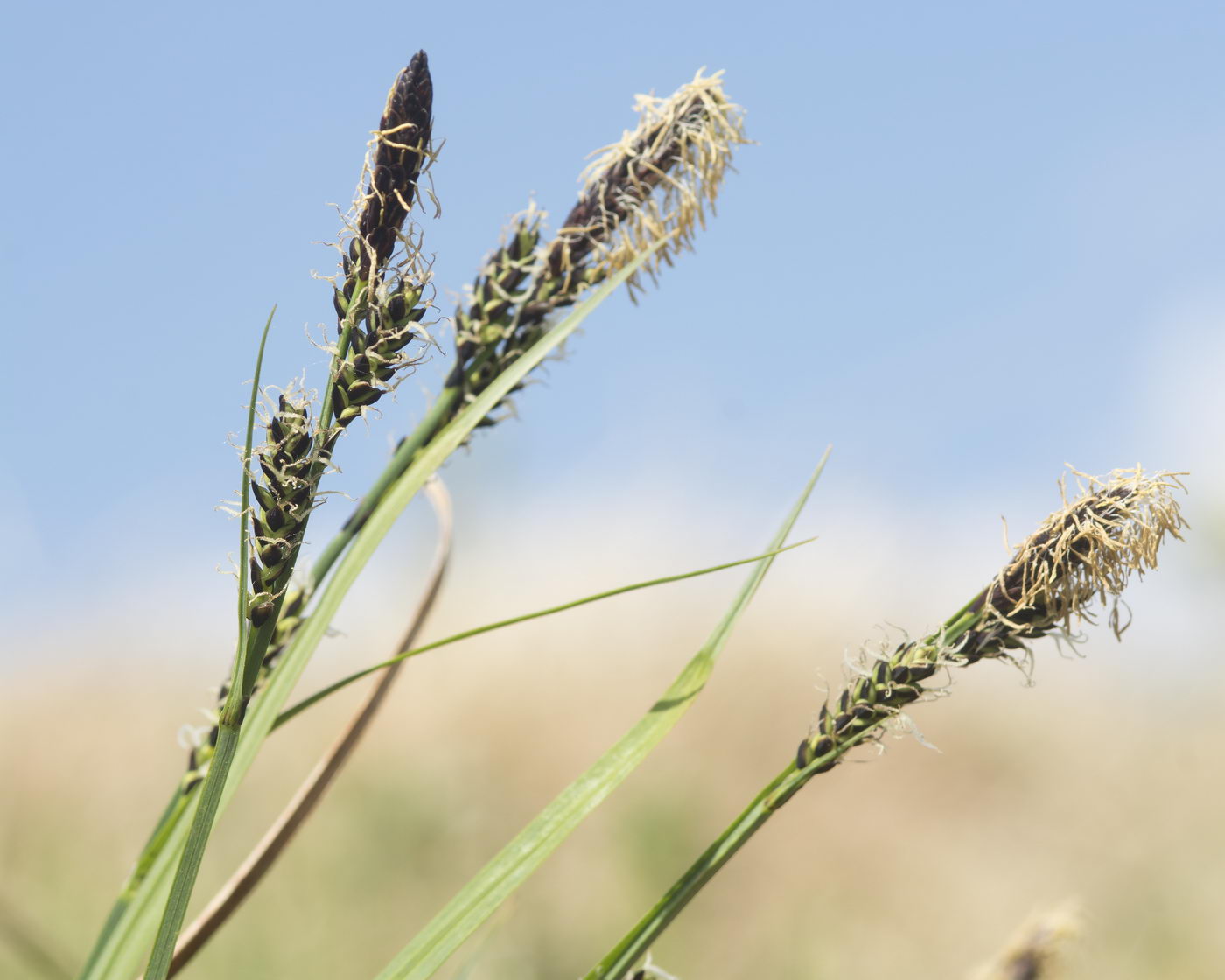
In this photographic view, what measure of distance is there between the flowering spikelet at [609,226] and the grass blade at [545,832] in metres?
0.24

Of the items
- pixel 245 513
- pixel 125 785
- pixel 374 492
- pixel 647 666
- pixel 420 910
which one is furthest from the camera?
pixel 647 666

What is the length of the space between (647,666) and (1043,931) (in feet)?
20.2

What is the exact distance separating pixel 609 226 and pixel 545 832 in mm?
415

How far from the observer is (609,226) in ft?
2.31

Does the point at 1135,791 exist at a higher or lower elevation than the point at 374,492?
higher

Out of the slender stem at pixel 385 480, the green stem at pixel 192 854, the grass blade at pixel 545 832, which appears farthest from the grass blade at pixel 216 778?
the slender stem at pixel 385 480

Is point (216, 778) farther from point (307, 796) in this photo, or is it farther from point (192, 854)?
point (307, 796)

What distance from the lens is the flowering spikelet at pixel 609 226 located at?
2.26 feet

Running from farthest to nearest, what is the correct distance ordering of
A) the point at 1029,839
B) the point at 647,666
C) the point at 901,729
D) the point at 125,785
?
the point at 647,666
the point at 1029,839
the point at 125,785
the point at 901,729

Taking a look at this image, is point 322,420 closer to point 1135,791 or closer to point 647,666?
point 1135,791

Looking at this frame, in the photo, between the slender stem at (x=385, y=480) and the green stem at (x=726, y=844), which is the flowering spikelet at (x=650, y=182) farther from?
the green stem at (x=726, y=844)

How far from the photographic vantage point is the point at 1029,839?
5.50m

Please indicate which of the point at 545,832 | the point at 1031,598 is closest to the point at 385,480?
the point at 545,832

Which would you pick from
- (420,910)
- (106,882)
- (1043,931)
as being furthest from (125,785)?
(1043,931)
